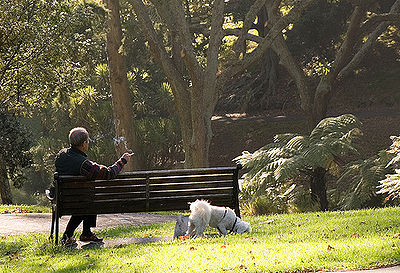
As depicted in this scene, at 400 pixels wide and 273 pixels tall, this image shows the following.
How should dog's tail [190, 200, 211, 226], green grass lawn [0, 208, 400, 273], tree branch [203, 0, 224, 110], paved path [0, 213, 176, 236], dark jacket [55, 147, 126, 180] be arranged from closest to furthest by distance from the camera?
1. green grass lawn [0, 208, 400, 273]
2. dog's tail [190, 200, 211, 226]
3. dark jacket [55, 147, 126, 180]
4. paved path [0, 213, 176, 236]
5. tree branch [203, 0, 224, 110]

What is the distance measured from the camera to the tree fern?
15.1 metres

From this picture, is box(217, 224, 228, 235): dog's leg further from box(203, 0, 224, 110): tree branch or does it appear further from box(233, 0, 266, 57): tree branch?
box(233, 0, 266, 57): tree branch

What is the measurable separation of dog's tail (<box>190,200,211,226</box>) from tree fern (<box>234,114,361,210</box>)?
6.30m

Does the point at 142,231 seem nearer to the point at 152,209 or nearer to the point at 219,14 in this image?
the point at 152,209

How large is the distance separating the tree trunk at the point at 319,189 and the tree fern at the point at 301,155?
0.12m

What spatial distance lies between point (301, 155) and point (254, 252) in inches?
319

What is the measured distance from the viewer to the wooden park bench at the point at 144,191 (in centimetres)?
920

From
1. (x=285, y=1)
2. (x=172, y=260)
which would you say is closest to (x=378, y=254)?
(x=172, y=260)

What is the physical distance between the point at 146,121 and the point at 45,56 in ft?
51.6

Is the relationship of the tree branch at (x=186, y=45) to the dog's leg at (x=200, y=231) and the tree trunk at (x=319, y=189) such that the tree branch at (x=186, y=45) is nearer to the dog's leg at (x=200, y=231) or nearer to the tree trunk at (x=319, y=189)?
the tree trunk at (x=319, y=189)

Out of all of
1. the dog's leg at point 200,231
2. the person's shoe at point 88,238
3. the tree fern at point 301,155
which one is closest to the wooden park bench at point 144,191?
the person's shoe at point 88,238

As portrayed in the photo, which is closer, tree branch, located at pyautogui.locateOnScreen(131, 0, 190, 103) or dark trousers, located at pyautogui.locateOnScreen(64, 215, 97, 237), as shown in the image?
dark trousers, located at pyautogui.locateOnScreen(64, 215, 97, 237)

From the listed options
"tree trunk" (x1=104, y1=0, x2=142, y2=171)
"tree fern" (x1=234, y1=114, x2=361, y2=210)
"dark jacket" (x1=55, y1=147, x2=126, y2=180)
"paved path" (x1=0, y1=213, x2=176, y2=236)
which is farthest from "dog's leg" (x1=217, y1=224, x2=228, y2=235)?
"tree trunk" (x1=104, y1=0, x2=142, y2=171)

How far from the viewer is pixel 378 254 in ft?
23.0
